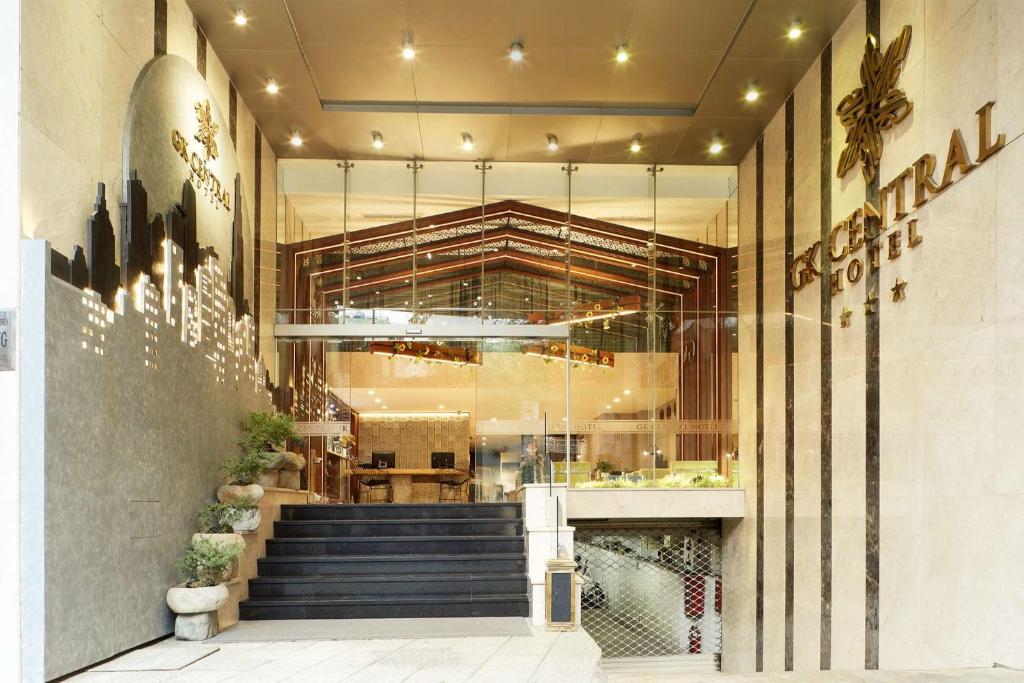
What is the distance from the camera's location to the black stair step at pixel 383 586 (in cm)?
798

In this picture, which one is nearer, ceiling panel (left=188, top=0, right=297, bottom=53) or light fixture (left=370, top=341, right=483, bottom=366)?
ceiling panel (left=188, top=0, right=297, bottom=53)

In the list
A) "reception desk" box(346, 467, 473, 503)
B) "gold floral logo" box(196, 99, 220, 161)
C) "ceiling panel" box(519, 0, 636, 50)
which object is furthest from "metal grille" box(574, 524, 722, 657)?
"gold floral logo" box(196, 99, 220, 161)

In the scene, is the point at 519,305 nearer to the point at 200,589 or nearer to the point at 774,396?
the point at 774,396

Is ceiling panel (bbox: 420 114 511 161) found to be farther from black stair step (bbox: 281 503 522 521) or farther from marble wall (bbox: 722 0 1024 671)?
black stair step (bbox: 281 503 522 521)

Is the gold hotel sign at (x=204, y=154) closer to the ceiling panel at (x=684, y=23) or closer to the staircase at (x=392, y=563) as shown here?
the staircase at (x=392, y=563)

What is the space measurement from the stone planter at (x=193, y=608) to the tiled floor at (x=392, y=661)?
0.12m

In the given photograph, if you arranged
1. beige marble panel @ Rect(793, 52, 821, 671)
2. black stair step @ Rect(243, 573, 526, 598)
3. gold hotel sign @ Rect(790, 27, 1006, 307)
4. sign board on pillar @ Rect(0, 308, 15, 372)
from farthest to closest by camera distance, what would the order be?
beige marble panel @ Rect(793, 52, 821, 671), black stair step @ Rect(243, 573, 526, 598), gold hotel sign @ Rect(790, 27, 1006, 307), sign board on pillar @ Rect(0, 308, 15, 372)

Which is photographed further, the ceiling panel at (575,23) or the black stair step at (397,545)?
the black stair step at (397,545)

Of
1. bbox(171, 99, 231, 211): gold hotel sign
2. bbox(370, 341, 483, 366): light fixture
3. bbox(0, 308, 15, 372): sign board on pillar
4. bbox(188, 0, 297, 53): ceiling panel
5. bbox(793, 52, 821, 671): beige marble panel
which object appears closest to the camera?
bbox(0, 308, 15, 372): sign board on pillar

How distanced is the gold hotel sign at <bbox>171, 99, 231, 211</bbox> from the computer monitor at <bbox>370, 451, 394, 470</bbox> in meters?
4.05

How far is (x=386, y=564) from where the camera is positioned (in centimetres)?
854

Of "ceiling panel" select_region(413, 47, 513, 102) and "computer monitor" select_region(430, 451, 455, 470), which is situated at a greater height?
"ceiling panel" select_region(413, 47, 513, 102)

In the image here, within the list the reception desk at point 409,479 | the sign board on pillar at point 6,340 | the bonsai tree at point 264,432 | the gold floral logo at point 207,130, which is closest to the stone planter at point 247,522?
the bonsai tree at point 264,432

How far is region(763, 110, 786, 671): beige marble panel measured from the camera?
Result: 9133mm
